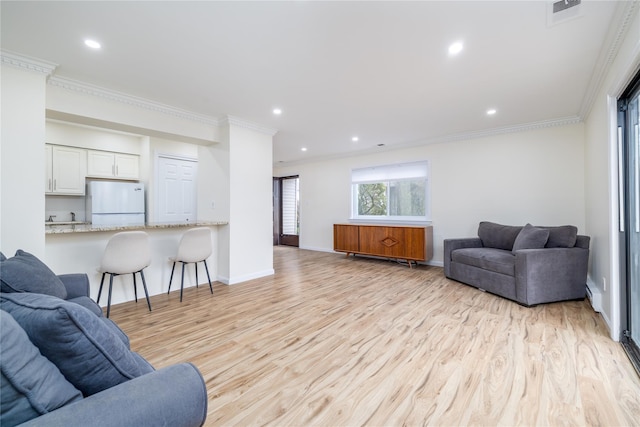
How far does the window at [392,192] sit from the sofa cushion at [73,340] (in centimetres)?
538

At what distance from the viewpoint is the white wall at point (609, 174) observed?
200 cm

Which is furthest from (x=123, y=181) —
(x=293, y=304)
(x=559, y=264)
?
(x=559, y=264)

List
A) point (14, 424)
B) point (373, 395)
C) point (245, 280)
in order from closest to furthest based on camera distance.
Result: point (14, 424)
point (373, 395)
point (245, 280)

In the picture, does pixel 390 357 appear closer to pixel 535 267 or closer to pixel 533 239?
pixel 535 267

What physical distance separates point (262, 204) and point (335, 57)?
266 cm

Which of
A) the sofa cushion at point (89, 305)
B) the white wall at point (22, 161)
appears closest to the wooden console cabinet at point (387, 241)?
the sofa cushion at point (89, 305)

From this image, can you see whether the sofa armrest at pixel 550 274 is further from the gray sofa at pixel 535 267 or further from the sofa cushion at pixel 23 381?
the sofa cushion at pixel 23 381

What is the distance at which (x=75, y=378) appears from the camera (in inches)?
33.7

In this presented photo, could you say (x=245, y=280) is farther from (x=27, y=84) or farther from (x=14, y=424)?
(x=14, y=424)

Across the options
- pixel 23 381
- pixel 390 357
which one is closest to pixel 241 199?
pixel 390 357

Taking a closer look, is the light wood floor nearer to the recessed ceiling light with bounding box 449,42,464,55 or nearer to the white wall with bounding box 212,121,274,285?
the white wall with bounding box 212,121,274,285

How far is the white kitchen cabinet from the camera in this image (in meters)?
4.43

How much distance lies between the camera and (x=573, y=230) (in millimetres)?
3426

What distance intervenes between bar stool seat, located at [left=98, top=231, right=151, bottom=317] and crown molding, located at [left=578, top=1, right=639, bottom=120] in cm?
439
